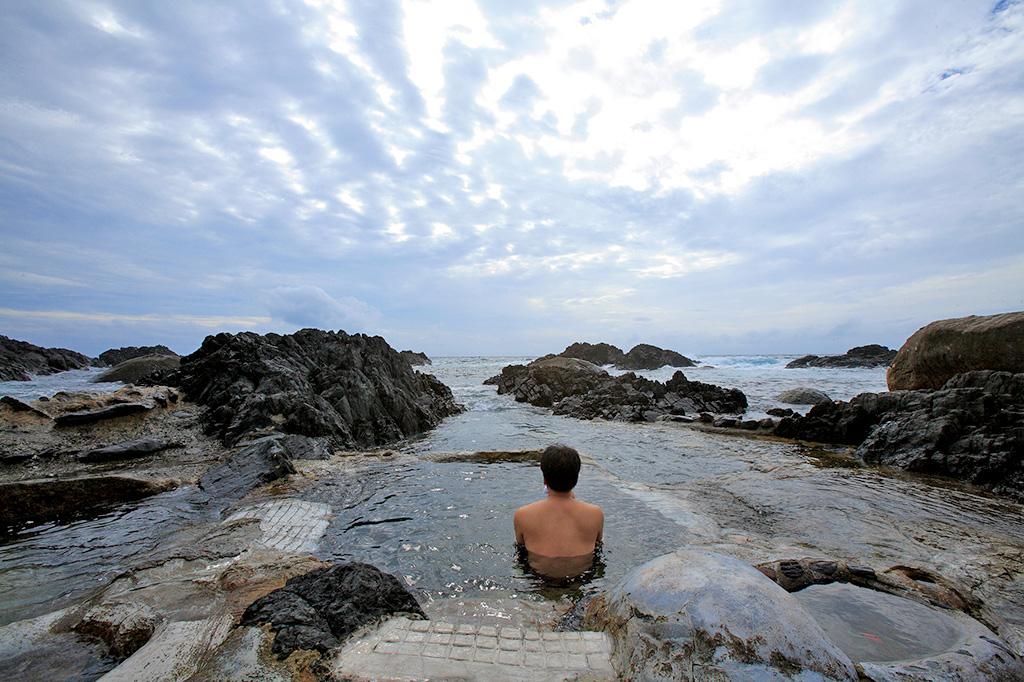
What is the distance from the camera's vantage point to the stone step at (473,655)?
213cm

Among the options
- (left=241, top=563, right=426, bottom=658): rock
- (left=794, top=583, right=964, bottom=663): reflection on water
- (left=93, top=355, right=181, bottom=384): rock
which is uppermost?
(left=93, top=355, right=181, bottom=384): rock

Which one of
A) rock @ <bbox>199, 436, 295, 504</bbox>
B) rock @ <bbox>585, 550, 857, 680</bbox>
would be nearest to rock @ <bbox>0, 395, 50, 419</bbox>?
rock @ <bbox>199, 436, 295, 504</bbox>

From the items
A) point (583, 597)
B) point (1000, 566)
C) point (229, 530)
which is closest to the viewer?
point (583, 597)

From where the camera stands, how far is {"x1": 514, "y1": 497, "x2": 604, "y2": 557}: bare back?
169 inches

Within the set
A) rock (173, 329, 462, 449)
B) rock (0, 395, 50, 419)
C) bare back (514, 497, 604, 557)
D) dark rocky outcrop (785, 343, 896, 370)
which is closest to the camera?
bare back (514, 497, 604, 557)

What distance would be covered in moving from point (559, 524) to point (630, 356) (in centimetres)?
5247

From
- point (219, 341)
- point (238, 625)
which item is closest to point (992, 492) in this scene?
point (238, 625)

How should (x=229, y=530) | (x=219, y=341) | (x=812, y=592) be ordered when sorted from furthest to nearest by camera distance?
(x=219, y=341) < (x=229, y=530) < (x=812, y=592)

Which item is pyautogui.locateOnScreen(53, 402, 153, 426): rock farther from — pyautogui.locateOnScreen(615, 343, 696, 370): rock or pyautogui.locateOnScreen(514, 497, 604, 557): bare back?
pyautogui.locateOnScreen(615, 343, 696, 370): rock

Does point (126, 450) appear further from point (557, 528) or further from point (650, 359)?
point (650, 359)

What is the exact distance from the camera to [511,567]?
4281 millimetres

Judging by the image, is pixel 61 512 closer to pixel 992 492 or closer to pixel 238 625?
pixel 238 625

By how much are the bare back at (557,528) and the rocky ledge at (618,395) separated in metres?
12.8

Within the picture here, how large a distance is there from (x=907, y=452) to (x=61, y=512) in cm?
1312
